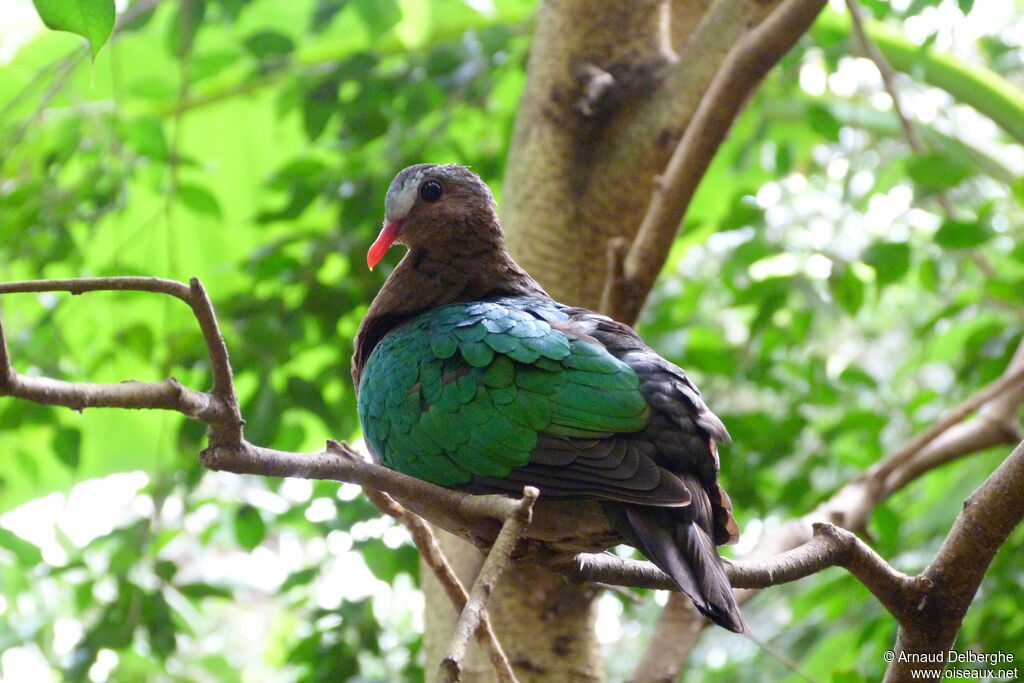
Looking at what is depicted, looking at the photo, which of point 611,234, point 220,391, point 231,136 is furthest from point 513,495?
point 231,136

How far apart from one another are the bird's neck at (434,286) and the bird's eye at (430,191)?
0.13 meters

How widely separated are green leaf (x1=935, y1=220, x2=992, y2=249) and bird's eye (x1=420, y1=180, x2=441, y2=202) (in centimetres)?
138

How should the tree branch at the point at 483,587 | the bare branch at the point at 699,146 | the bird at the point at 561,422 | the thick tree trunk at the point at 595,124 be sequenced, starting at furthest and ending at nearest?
the thick tree trunk at the point at 595,124 → the bare branch at the point at 699,146 → the bird at the point at 561,422 → the tree branch at the point at 483,587

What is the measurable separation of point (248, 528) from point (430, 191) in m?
1.27

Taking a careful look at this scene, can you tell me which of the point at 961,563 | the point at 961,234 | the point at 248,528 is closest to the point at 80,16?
the point at 961,563

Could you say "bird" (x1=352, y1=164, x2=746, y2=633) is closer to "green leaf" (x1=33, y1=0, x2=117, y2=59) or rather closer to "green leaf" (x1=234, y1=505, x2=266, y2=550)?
"green leaf" (x1=33, y1=0, x2=117, y2=59)

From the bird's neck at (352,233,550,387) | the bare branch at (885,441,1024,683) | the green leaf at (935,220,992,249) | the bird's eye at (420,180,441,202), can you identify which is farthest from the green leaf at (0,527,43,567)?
the green leaf at (935,220,992,249)

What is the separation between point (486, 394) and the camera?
1.75 meters

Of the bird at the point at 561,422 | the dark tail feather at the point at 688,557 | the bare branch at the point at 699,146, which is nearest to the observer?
the dark tail feather at the point at 688,557

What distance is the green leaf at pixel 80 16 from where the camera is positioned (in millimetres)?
1247

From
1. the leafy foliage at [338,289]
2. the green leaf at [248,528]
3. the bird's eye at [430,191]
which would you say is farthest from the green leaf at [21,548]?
the bird's eye at [430,191]

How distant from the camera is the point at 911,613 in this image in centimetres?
170

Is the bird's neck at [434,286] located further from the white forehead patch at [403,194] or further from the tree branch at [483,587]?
the tree branch at [483,587]

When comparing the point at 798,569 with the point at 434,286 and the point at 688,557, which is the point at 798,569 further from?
the point at 434,286
